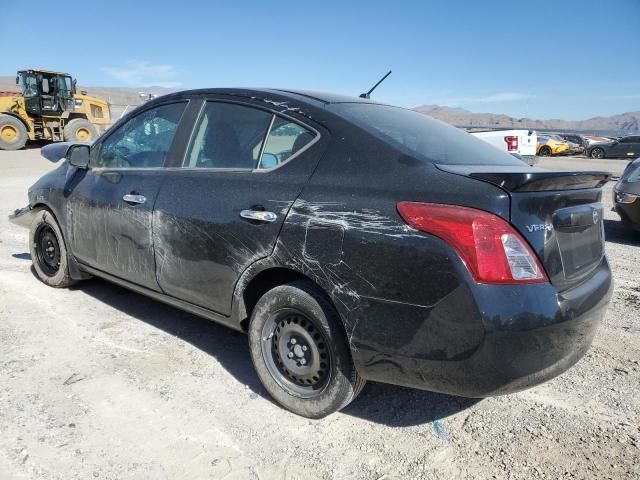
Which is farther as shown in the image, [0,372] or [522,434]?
[0,372]

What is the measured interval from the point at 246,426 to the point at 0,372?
1.59 m

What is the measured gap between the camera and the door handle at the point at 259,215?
2.58m

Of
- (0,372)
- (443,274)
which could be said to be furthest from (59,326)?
(443,274)

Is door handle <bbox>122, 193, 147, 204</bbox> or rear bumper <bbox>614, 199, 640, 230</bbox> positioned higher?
door handle <bbox>122, 193, 147, 204</bbox>

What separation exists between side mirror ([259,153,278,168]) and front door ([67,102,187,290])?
80cm

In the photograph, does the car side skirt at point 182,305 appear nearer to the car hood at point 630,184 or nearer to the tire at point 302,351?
the tire at point 302,351

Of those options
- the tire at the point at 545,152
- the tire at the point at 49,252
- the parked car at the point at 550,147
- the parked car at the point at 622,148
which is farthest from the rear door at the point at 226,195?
the tire at the point at 545,152

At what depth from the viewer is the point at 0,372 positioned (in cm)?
303

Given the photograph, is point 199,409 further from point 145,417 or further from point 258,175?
point 258,175

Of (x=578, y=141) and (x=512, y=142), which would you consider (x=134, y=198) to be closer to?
(x=512, y=142)

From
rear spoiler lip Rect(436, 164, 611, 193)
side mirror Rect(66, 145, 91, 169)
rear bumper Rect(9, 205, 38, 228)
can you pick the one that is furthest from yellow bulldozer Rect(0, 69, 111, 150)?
rear spoiler lip Rect(436, 164, 611, 193)

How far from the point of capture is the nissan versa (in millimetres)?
2045

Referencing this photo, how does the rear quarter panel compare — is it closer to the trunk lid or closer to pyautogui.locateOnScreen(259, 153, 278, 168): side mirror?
the trunk lid

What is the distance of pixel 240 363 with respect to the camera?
3271mm
